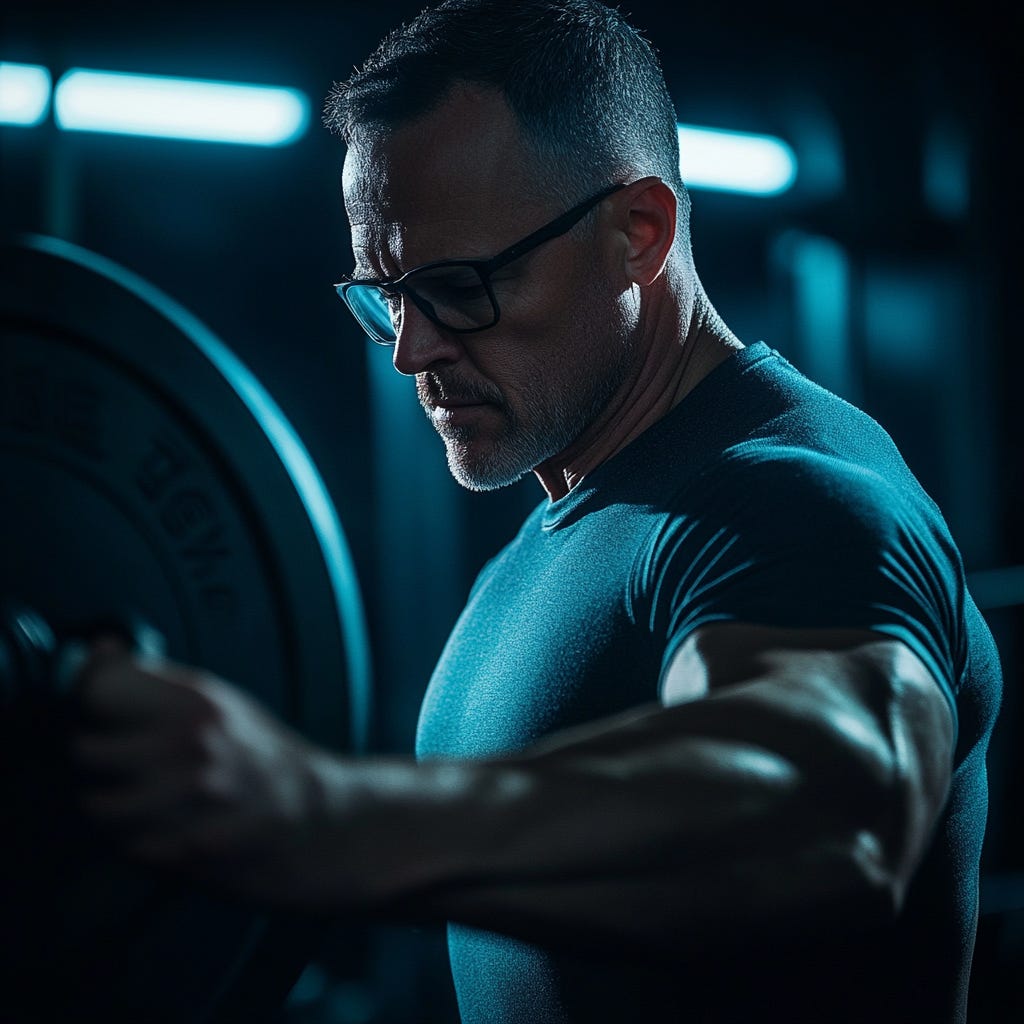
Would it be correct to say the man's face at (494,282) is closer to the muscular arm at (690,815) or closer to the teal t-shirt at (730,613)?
the teal t-shirt at (730,613)

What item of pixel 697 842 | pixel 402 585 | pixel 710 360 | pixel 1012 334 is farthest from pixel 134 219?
pixel 697 842

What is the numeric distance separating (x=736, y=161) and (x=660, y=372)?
90.8 inches

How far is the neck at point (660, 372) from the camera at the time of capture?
3.05 ft

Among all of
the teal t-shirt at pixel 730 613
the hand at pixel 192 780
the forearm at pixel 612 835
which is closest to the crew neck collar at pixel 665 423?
the teal t-shirt at pixel 730 613

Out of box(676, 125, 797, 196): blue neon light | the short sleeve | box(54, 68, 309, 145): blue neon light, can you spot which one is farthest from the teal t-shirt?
box(676, 125, 797, 196): blue neon light

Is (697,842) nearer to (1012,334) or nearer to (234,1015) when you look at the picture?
(234,1015)

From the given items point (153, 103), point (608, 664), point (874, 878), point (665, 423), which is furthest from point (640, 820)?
point (153, 103)

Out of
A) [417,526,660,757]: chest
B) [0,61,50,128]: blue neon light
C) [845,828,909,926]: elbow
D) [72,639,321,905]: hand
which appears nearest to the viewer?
[72,639,321,905]: hand

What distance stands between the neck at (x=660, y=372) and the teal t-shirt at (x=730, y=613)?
0.15 feet

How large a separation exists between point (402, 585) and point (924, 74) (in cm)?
190

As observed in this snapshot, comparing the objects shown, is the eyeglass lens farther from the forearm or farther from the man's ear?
the forearm

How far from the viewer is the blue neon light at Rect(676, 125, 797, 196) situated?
2920mm

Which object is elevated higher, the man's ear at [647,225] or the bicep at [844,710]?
the man's ear at [647,225]

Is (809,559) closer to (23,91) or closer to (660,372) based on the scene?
(660,372)
